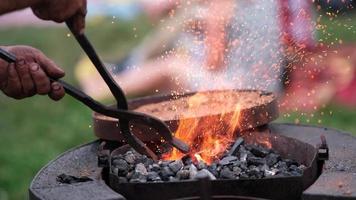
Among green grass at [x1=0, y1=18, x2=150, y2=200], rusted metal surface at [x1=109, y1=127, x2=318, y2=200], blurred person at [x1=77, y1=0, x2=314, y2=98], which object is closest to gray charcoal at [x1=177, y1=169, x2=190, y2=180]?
rusted metal surface at [x1=109, y1=127, x2=318, y2=200]

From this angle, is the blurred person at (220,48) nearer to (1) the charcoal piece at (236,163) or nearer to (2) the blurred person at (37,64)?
(1) the charcoal piece at (236,163)

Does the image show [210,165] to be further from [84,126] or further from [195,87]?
[84,126]

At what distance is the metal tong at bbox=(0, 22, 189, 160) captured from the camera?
2.30m

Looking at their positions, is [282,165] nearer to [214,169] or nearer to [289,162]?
[289,162]

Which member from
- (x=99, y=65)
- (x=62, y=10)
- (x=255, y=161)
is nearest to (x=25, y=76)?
(x=99, y=65)

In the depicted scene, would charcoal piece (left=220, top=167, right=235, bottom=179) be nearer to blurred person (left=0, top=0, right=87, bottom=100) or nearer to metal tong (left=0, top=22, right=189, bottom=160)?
metal tong (left=0, top=22, right=189, bottom=160)

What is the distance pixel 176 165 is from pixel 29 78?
25.9 inches

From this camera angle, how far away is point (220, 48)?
4789 millimetres

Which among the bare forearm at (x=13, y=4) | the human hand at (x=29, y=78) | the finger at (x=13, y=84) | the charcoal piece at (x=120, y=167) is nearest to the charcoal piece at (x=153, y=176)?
the charcoal piece at (x=120, y=167)

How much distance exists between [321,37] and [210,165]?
5695mm

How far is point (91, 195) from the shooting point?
88.0 inches

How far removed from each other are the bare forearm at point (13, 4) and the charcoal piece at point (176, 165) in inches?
34.0

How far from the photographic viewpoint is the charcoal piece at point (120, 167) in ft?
8.36

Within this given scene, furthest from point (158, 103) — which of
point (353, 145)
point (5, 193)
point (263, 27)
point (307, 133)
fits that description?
point (263, 27)
